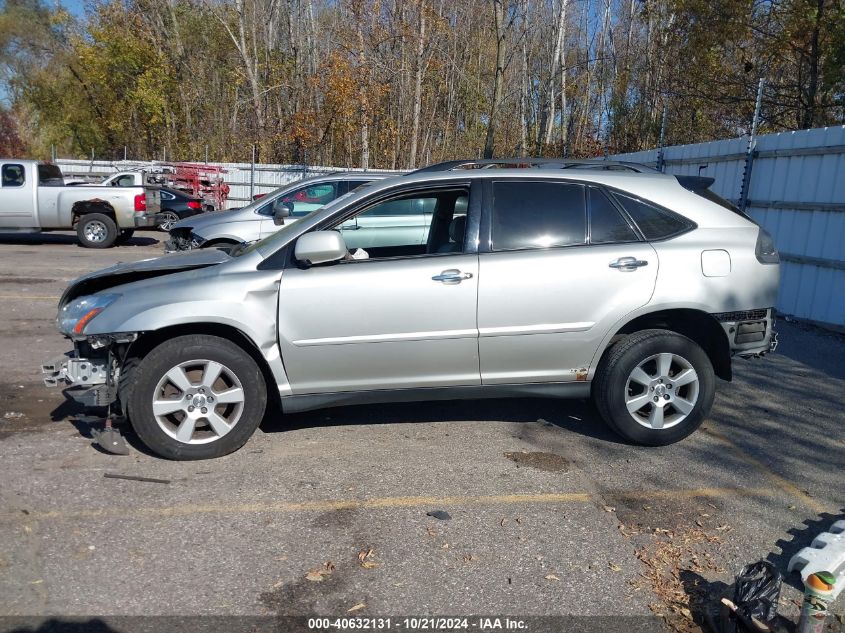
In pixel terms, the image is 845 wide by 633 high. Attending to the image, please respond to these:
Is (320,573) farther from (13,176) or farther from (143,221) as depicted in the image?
(13,176)

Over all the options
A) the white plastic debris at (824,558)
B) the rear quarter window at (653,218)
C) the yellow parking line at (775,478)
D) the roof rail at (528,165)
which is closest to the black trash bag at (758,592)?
the white plastic debris at (824,558)

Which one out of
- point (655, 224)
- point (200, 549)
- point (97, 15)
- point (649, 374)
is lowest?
point (200, 549)

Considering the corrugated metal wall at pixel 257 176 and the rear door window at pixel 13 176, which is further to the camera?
the corrugated metal wall at pixel 257 176

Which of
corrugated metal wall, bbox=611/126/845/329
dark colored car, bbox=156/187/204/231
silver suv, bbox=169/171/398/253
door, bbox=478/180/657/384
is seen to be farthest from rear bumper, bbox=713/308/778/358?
dark colored car, bbox=156/187/204/231

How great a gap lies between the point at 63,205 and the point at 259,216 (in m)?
7.77

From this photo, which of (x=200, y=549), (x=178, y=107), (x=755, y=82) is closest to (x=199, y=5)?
(x=178, y=107)

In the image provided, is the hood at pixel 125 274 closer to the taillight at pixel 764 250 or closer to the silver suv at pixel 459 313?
the silver suv at pixel 459 313

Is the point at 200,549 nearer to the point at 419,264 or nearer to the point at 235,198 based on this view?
the point at 419,264

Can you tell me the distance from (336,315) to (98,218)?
13.6 meters

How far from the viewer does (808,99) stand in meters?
15.4

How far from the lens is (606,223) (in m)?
4.94

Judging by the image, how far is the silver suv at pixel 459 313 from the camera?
4523 mm

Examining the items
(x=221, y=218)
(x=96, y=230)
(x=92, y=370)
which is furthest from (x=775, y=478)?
(x=96, y=230)

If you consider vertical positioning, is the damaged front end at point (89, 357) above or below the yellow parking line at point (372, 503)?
above
